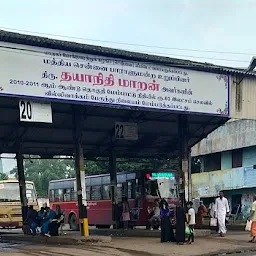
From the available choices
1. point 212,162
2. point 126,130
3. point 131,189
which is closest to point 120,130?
point 126,130

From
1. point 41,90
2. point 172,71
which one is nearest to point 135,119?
point 172,71

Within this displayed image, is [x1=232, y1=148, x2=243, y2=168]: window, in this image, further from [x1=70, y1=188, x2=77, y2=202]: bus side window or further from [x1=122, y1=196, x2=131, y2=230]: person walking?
[x1=122, y1=196, x2=131, y2=230]: person walking

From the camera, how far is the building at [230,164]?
34.2 metres

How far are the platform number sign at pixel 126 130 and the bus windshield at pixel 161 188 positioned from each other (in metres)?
4.50

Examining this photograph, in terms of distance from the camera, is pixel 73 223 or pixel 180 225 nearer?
pixel 180 225

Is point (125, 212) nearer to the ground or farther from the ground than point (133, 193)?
nearer to the ground

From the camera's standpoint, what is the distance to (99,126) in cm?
2264

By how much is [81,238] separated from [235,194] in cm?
2194

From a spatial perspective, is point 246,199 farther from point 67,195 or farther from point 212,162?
point 67,195

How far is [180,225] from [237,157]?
20.6 meters

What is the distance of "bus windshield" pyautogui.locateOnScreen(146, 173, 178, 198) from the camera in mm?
24328

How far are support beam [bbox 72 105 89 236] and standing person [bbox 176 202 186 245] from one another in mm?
3369

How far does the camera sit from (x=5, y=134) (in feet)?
73.6

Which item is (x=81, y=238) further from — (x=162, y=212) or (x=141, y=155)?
(x=141, y=155)
